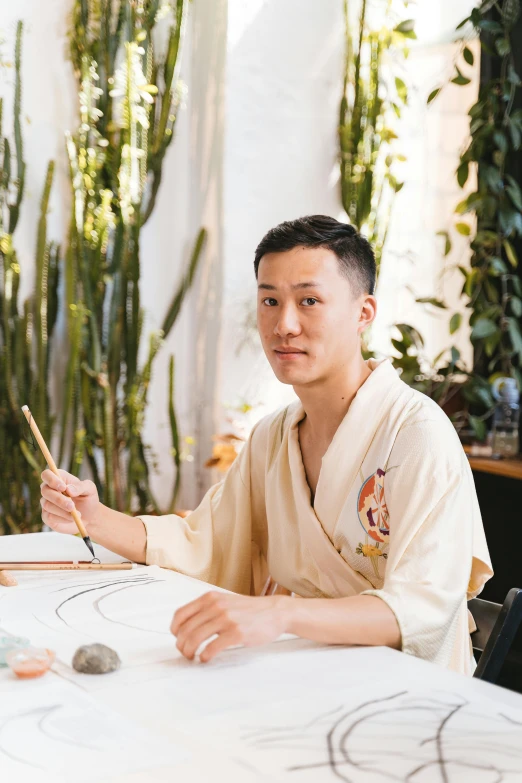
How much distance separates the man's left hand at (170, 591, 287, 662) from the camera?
1.19 metres

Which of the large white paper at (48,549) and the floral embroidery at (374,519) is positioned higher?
the floral embroidery at (374,519)

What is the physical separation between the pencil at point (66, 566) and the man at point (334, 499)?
2.2 inches

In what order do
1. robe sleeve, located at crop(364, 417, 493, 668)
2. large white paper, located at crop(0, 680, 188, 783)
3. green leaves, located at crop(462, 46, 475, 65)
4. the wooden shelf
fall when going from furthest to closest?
1. green leaves, located at crop(462, 46, 475, 65)
2. the wooden shelf
3. robe sleeve, located at crop(364, 417, 493, 668)
4. large white paper, located at crop(0, 680, 188, 783)

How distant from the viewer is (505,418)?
3.36 metres

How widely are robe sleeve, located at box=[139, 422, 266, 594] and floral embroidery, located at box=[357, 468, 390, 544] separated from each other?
345 millimetres

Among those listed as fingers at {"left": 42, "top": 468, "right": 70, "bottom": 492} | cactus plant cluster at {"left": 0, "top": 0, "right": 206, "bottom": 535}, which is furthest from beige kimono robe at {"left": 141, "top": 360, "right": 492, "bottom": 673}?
cactus plant cluster at {"left": 0, "top": 0, "right": 206, "bottom": 535}

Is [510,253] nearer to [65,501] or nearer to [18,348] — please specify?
[18,348]

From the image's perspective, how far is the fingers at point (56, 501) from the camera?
5.38ft

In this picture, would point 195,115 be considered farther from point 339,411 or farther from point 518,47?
point 339,411

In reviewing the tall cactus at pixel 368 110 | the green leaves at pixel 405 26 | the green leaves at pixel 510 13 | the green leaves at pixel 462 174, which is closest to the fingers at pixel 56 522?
the green leaves at pixel 462 174

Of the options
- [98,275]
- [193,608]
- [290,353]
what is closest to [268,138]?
[98,275]

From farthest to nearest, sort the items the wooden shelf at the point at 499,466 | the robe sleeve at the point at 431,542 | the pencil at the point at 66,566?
the wooden shelf at the point at 499,466
the pencil at the point at 66,566
the robe sleeve at the point at 431,542

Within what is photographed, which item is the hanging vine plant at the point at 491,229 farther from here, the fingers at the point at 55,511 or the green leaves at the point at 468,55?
the fingers at the point at 55,511

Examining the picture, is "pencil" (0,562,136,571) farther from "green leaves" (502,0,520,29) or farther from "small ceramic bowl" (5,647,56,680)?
"green leaves" (502,0,520,29)
